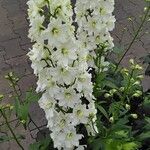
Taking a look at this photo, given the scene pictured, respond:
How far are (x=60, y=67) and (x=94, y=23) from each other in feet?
2.15

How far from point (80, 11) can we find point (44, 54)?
26.3 inches

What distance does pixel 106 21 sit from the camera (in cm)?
246

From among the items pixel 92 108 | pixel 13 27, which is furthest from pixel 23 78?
pixel 92 108

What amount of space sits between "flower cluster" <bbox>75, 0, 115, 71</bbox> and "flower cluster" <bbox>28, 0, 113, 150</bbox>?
1.45 feet

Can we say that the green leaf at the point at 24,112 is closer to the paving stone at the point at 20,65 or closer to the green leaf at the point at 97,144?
the green leaf at the point at 97,144

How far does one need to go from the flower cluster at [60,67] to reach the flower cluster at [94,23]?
0.44 metres

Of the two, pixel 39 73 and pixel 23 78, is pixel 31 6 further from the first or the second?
pixel 23 78

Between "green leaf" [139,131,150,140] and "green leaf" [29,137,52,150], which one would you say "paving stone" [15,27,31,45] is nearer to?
"green leaf" [29,137,52,150]

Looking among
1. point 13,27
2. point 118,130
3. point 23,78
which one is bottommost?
point 118,130

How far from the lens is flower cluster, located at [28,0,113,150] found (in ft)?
6.13

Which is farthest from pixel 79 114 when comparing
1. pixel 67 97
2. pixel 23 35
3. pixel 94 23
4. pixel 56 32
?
pixel 23 35

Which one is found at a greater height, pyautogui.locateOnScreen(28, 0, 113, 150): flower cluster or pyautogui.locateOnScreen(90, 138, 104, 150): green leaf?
pyautogui.locateOnScreen(28, 0, 113, 150): flower cluster

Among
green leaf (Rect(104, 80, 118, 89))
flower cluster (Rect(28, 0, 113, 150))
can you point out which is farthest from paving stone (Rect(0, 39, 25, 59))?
flower cluster (Rect(28, 0, 113, 150))

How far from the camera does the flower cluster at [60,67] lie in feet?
6.13
